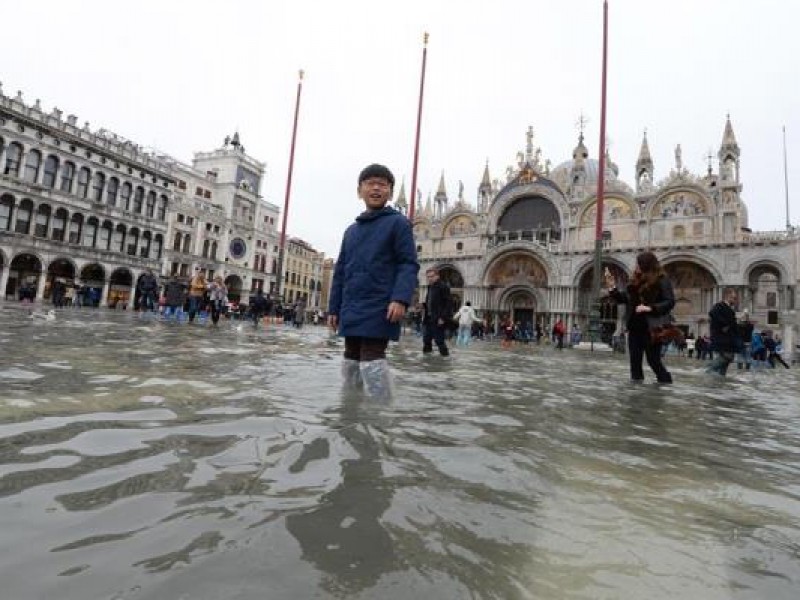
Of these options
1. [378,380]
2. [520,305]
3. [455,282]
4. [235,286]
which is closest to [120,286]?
[235,286]

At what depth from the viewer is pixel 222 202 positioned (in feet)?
166

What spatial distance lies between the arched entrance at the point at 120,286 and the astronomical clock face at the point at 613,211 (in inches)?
1399

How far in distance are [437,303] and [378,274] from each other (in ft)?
17.9

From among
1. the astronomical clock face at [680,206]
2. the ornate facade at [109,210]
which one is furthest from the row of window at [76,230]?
the astronomical clock face at [680,206]

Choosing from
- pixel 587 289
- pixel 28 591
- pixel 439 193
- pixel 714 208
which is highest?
pixel 439 193

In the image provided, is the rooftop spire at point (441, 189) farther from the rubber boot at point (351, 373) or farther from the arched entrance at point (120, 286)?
the rubber boot at point (351, 373)

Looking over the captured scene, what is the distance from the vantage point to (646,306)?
608 centimetres

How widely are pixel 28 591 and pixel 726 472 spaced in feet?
8.28

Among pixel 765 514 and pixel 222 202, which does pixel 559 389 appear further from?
pixel 222 202

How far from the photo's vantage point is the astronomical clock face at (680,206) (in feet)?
108

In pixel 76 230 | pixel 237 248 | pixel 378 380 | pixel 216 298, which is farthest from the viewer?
pixel 237 248

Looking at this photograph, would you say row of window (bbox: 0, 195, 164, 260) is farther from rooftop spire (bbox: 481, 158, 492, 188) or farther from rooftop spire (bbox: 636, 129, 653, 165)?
rooftop spire (bbox: 636, 129, 653, 165)

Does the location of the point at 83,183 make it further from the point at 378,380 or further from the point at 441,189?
the point at 378,380

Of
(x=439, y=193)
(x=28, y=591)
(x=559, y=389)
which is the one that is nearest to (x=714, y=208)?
(x=439, y=193)
